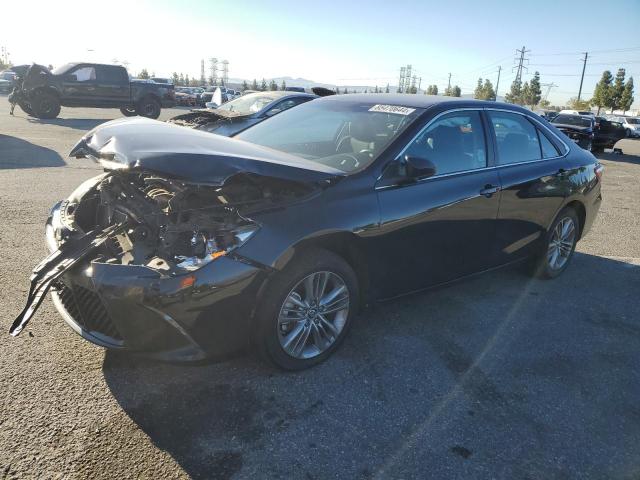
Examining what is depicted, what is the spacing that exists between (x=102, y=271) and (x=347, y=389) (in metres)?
1.50

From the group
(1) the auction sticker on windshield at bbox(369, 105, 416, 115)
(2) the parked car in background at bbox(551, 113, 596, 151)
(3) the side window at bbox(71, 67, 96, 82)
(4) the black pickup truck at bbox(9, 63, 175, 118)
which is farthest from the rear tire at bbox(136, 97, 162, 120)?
(1) the auction sticker on windshield at bbox(369, 105, 416, 115)

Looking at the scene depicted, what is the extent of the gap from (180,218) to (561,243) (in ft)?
12.6

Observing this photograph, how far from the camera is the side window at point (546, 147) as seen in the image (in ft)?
14.8

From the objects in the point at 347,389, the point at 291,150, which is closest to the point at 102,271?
the point at 347,389

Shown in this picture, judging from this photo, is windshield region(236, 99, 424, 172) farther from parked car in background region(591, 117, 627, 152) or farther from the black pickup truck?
parked car in background region(591, 117, 627, 152)

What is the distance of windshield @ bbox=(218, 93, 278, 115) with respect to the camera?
11.2 meters

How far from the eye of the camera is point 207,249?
2.56 metres

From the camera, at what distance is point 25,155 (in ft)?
32.5

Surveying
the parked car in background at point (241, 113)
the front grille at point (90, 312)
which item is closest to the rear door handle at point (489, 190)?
the front grille at point (90, 312)

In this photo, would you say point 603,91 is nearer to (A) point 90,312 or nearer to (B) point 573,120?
(B) point 573,120

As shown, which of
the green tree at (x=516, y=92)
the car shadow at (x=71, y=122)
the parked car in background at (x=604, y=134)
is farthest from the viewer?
the green tree at (x=516, y=92)

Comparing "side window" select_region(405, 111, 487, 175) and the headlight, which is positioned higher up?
"side window" select_region(405, 111, 487, 175)

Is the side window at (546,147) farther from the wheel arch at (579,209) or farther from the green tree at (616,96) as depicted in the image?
the green tree at (616,96)

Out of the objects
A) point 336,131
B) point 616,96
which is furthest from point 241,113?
point 616,96
